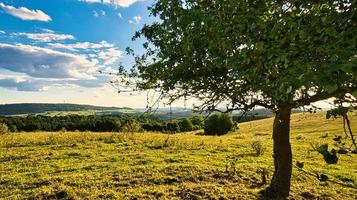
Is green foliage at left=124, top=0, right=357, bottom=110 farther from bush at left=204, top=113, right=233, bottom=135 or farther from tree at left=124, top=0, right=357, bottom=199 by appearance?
bush at left=204, top=113, right=233, bottom=135

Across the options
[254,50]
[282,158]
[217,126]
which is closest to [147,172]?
[282,158]

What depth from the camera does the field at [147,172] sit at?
15.7m

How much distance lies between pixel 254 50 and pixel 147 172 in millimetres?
13679

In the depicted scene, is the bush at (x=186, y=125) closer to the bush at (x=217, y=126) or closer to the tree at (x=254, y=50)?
the bush at (x=217, y=126)

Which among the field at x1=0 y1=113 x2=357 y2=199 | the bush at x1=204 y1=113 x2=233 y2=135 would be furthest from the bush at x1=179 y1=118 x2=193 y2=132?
the field at x1=0 y1=113 x2=357 y2=199

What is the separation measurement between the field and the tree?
12.2 ft

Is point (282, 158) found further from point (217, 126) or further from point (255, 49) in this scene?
point (217, 126)

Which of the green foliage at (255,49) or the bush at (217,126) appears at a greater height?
the green foliage at (255,49)

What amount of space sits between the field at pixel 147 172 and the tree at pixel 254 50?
371cm

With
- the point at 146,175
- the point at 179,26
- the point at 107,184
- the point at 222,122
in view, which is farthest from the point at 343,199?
the point at 222,122

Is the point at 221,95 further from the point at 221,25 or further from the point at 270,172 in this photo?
the point at 270,172

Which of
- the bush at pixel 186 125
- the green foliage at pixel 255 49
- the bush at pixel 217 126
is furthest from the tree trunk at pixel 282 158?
the bush at pixel 186 125

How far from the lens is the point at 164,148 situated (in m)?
28.7

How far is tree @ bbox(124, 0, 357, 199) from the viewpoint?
13.3 feet
